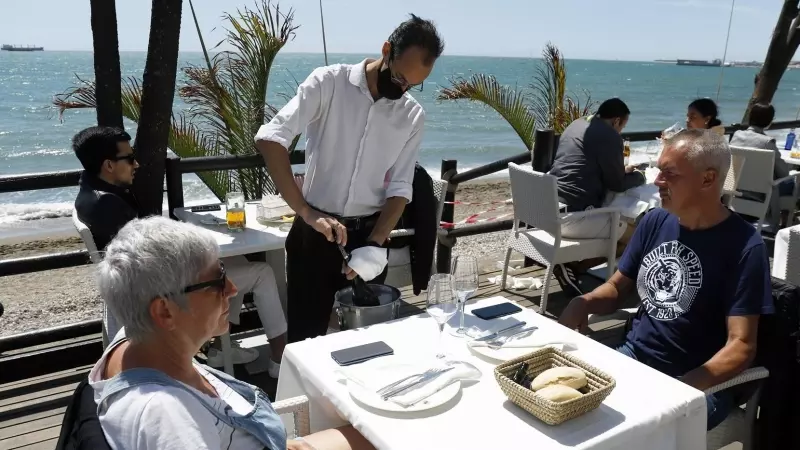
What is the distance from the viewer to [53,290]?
7820mm

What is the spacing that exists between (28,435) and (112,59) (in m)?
1.95

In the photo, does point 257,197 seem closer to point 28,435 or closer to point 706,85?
point 28,435

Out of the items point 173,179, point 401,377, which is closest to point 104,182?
point 173,179

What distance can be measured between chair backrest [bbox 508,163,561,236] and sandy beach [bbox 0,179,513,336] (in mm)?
1093

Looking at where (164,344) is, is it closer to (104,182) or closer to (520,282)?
(104,182)

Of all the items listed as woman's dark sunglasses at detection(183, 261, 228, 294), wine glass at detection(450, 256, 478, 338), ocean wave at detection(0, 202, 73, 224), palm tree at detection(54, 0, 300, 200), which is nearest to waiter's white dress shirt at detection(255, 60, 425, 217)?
wine glass at detection(450, 256, 478, 338)

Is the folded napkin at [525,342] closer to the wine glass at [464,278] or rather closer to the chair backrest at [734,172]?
the wine glass at [464,278]

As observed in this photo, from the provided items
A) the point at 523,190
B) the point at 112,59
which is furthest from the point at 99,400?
the point at 523,190

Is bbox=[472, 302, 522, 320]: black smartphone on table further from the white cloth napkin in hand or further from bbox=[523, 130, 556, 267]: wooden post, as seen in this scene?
bbox=[523, 130, 556, 267]: wooden post

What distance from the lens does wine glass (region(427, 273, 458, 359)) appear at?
1.76 m

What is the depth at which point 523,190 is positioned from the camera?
4.15 meters

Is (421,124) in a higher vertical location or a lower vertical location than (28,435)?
higher

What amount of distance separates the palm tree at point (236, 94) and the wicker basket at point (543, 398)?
3.08 meters

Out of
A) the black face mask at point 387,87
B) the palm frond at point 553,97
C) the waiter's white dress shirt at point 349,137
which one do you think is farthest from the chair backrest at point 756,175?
the black face mask at point 387,87
